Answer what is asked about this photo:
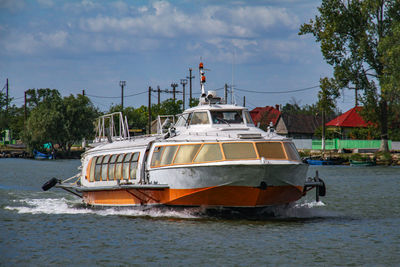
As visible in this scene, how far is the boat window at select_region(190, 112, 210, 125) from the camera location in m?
23.7

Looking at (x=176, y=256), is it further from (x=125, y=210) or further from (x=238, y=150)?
(x=125, y=210)

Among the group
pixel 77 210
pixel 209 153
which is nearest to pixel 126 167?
pixel 77 210

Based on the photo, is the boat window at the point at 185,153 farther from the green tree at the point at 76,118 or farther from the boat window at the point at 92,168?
the green tree at the point at 76,118

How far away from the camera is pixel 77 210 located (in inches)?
1077

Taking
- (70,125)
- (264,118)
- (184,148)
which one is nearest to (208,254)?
(184,148)

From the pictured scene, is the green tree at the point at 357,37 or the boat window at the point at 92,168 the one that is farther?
the green tree at the point at 357,37

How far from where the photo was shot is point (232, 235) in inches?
757

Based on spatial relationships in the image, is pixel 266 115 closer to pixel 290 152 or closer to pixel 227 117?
pixel 227 117

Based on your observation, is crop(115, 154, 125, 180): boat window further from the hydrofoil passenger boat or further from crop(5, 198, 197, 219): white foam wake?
crop(5, 198, 197, 219): white foam wake

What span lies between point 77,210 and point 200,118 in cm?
764

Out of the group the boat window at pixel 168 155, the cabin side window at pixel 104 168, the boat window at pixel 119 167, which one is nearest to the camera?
the boat window at pixel 168 155

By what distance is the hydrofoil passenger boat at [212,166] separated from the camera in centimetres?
2064

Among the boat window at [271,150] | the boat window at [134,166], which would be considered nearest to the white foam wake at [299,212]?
the boat window at [271,150]

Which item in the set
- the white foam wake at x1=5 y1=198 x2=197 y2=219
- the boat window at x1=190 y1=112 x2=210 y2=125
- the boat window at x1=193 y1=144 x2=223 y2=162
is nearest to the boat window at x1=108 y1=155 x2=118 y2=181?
the white foam wake at x1=5 y1=198 x2=197 y2=219
